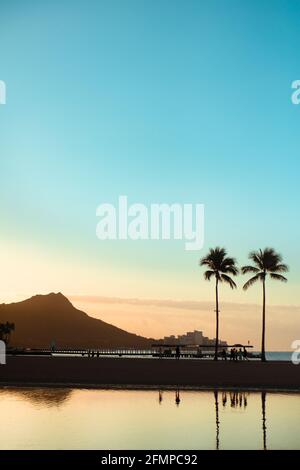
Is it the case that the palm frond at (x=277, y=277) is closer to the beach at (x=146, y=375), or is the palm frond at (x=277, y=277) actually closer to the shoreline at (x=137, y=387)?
the beach at (x=146, y=375)

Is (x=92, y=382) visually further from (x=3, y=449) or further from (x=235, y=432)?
(x=3, y=449)

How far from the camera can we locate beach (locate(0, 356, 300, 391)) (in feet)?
137

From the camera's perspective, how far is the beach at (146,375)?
41906 mm

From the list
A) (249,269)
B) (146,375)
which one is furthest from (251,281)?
(146,375)
